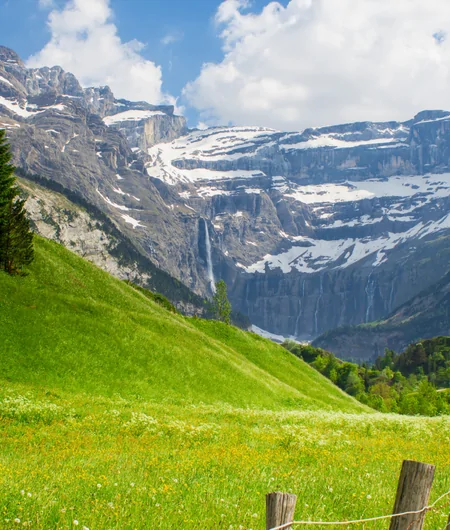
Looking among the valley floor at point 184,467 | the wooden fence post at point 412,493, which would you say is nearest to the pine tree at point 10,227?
the valley floor at point 184,467

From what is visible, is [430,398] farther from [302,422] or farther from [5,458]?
[5,458]

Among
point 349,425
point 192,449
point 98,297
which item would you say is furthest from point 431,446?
point 98,297

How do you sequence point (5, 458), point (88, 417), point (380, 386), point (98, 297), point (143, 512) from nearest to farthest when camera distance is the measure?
1. point (143, 512)
2. point (5, 458)
3. point (88, 417)
4. point (98, 297)
5. point (380, 386)

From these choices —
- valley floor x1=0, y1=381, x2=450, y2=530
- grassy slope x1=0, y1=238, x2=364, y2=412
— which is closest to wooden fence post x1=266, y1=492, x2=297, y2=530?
valley floor x1=0, y1=381, x2=450, y2=530

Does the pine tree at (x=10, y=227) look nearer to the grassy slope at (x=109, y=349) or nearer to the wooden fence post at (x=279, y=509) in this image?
the grassy slope at (x=109, y=349)

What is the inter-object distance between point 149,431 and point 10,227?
3332 centimetres

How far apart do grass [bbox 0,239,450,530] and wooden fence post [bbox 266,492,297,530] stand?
147 inches

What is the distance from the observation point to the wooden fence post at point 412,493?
6918 mm

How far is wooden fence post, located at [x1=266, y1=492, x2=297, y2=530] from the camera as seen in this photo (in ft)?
21.0

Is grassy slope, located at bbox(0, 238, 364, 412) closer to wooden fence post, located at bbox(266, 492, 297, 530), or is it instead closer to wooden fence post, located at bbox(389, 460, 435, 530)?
wooden fence post, located at bbox(266, 492, 297, 530)

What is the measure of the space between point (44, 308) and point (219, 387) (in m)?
17.7

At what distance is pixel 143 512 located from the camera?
10.0m

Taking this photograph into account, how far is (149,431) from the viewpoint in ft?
74.7

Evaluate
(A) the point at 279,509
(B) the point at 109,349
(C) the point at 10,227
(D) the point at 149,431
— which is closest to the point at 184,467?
(A) the point at 279,509
